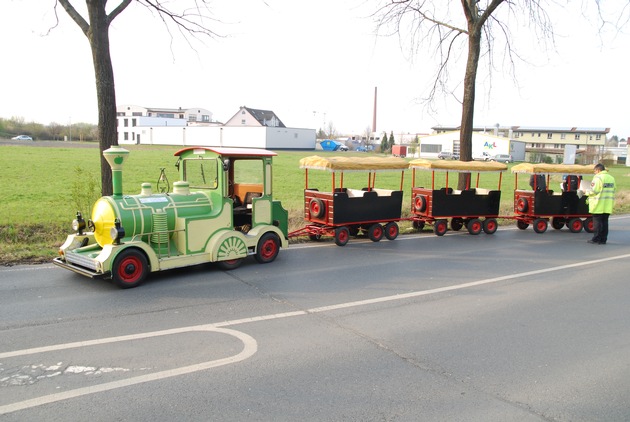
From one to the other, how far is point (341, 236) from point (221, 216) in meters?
3.55

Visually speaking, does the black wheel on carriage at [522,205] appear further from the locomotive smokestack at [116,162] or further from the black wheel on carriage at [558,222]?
the locomotive smokestack at [116,162]

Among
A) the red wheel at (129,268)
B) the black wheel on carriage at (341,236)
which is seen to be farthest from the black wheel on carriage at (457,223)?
the red wheel at (129,268)

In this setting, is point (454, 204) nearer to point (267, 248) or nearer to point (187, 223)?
point (267, 248)

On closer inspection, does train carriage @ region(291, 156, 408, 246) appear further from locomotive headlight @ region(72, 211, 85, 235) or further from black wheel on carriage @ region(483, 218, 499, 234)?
locomotive headlight @ region(72, 211, 85, 235)

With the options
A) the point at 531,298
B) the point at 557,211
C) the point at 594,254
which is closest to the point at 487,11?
the point at 557,211

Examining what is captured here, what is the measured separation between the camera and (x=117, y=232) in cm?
711

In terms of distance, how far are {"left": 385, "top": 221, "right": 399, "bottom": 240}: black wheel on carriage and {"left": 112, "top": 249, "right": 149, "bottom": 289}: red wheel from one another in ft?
21.0

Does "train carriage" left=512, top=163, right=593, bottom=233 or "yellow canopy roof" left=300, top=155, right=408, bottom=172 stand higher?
"yellow canopy roof" left=300, top=155, right=408, bottom=172

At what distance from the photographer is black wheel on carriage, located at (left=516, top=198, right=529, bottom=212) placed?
1433 centimetres

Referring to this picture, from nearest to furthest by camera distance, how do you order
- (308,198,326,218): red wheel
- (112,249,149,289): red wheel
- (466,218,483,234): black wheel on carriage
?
(112,249,149,289): red wheel
(308,198,326,218): red wheel
(466,218,483,234): black wheel on carriage

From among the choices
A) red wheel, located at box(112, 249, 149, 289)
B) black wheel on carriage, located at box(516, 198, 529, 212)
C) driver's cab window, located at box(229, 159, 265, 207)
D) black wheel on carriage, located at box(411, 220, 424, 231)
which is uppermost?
driver's cab window, located at box(229, 159, 265, 207)

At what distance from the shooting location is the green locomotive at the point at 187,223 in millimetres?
7289

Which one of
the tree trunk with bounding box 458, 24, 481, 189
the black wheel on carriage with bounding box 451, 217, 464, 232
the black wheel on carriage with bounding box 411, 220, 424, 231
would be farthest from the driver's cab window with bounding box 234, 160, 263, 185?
the tree trunk with bounding box 458, 24, 481, 189

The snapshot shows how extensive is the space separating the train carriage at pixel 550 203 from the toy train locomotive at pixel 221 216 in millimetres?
1795
